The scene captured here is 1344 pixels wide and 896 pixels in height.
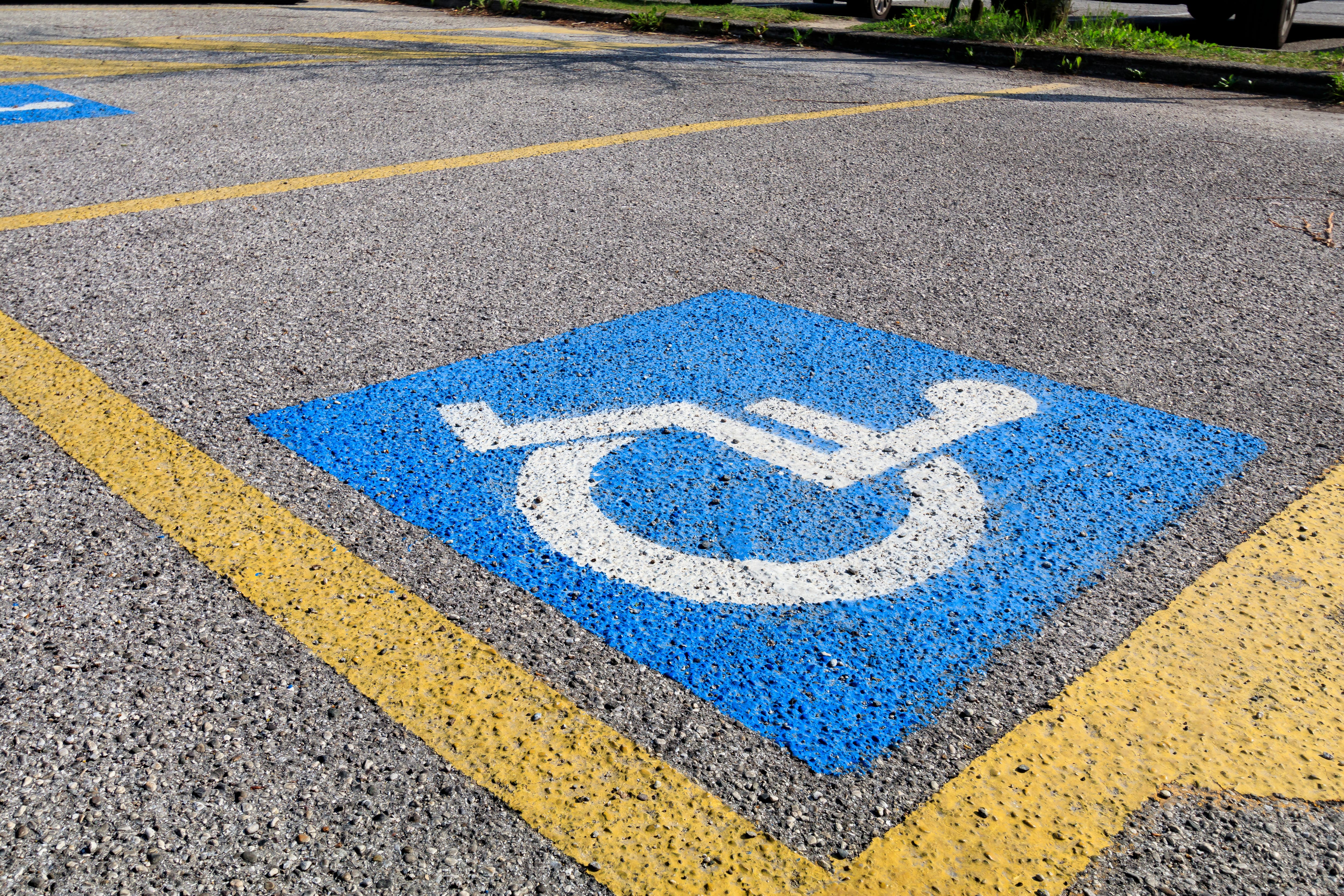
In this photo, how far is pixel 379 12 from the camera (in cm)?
1311

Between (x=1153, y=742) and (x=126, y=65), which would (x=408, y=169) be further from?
(x=1153, y=742)

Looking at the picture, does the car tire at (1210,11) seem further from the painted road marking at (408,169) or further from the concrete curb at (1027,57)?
the painted road marking at (408,169)

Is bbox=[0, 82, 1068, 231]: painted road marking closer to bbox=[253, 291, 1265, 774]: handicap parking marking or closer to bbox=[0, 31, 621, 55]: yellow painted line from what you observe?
bbox=[253, 291, 1265, 774]: handicap parking marking

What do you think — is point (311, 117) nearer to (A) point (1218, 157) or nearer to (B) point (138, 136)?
(B) point (138, 136)

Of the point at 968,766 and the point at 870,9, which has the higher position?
the point at 870,9

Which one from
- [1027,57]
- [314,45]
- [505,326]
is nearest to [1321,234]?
[505,326]

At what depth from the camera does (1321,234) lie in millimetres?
4637

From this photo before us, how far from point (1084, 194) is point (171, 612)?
465 cm

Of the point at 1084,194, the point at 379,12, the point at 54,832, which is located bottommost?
the point at 54,832

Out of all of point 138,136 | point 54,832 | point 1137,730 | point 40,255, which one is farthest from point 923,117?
point 54,832

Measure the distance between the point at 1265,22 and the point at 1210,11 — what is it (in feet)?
Answer: 6.32

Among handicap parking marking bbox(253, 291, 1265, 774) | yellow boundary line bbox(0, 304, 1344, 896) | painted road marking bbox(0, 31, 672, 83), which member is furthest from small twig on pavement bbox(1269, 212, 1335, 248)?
painted road marking bbox(0, 31, 672, 83)

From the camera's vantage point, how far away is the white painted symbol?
6.41m

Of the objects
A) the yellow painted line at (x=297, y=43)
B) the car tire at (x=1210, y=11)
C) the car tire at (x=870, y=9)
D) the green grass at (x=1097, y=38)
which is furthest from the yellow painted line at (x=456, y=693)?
the car tire at (x=1210, y=11)
